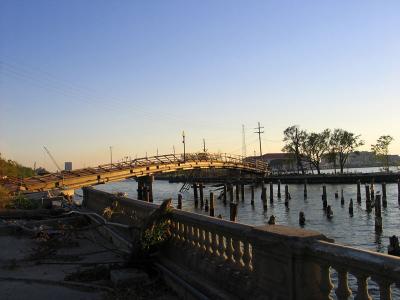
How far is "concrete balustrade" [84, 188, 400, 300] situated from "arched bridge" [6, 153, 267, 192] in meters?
32.1

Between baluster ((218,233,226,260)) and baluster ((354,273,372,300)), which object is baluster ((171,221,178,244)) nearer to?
baluster ((218,233,226,260))

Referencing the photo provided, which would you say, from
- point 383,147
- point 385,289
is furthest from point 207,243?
point 383,147

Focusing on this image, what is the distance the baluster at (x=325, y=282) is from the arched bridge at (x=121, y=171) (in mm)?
35401

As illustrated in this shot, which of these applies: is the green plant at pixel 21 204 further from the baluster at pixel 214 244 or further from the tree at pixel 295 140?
the tree at pixel 295 140

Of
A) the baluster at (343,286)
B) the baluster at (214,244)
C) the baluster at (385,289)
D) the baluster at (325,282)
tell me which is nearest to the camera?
the baluster at (385,289)

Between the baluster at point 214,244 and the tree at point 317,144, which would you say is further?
the tree at point 317,144

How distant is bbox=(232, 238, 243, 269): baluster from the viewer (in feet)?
22.6

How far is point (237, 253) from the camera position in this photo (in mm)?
6996

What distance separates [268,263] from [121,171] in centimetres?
5257

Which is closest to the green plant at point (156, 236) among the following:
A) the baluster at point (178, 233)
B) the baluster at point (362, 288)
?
the baluster at point (178, 233)

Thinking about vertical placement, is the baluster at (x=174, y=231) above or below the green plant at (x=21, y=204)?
above

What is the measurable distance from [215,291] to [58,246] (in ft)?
24.4

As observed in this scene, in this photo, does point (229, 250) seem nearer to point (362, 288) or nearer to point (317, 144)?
point (362, 288)

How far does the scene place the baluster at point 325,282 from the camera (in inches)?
202
